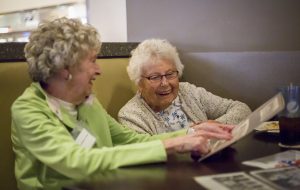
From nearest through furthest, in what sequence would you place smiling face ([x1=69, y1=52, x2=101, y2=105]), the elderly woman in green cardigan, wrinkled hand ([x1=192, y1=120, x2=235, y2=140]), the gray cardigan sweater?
the elderly woman in green cardigan
wrinkled hand ([x1=192, y1=120, x2=235, y2=140])
smiling face ([x1=69, y1=52, x2=101, y2=105])
the gray cardigan sweater

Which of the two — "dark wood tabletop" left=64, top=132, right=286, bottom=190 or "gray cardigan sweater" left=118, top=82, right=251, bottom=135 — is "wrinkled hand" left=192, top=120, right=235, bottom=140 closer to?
"dark wood tabletop" left=64, top=132, right=286, bottom=190

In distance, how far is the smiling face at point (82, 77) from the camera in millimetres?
1363

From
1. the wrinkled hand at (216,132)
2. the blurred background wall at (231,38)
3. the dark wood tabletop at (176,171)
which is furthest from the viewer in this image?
the blurred background wall at (231,38)

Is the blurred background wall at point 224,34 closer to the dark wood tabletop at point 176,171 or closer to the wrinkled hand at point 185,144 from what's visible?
the dark wood tabletop at point 176,171

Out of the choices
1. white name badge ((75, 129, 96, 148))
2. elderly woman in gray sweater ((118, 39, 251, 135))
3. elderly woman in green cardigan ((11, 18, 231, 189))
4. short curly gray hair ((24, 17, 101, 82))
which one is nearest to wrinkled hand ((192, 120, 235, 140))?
elderly woman in green cardigan ((11, 18, 231, 189))

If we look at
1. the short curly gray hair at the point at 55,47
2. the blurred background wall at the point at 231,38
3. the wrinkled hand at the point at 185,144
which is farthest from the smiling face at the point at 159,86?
the wrinkled hand at the point at 185,144

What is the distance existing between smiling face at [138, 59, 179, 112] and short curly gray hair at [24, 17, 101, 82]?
76 centimetres

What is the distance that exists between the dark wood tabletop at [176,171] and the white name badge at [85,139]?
0.69 feet

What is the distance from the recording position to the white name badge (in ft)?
4.23

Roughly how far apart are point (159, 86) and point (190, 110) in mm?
247

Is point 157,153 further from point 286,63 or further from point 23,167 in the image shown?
point 286,63

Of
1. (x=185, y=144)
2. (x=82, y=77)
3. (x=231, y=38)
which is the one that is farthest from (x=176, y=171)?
(x=231, y=38)

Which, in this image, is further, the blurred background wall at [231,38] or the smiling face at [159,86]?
the blurred background wall at [231,38]

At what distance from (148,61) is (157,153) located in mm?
999
